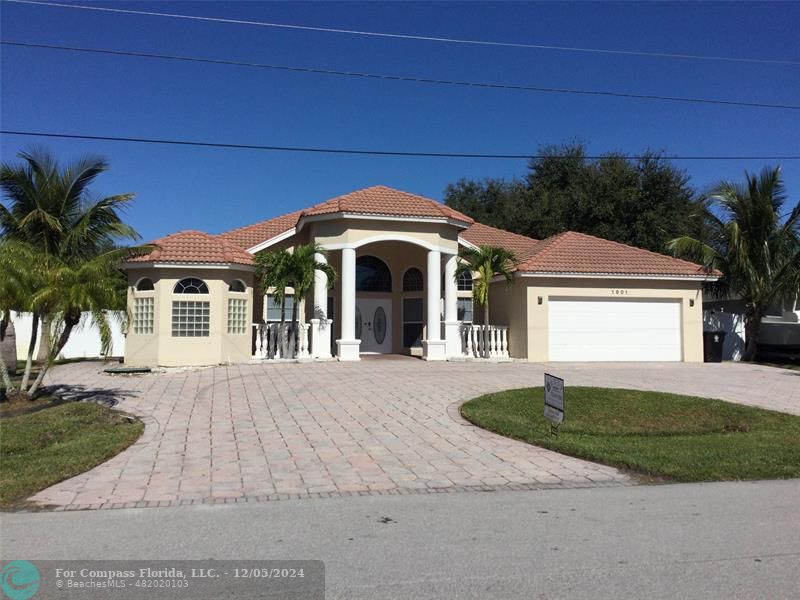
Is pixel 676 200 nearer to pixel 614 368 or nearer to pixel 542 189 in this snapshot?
pixel 542 189

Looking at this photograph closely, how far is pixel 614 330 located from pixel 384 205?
8.67 m

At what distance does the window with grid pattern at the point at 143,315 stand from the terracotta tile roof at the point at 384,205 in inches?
212

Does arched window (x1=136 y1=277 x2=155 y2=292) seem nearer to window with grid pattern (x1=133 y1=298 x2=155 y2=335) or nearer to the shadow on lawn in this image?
window with grid pattern (x1=133 y1=298 x2=155 y2=335)

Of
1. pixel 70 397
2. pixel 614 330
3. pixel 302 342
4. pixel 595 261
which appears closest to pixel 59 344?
pixel 70 397

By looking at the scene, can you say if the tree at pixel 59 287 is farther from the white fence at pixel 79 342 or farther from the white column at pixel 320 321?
the white fence at pixel 79 342

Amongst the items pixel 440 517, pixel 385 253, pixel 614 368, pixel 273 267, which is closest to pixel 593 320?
pixel 614 368

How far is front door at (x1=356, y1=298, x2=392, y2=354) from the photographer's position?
74.5 ft

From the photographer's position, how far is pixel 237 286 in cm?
1869

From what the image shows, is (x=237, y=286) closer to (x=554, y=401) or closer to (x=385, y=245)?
(x=385, y=245)

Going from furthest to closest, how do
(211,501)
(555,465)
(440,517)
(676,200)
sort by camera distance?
1. (676,200)
2. (555,465)
3. (211,501)
4. (440,517)

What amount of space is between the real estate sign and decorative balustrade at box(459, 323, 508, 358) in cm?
1086

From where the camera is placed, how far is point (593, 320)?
68.5 ft

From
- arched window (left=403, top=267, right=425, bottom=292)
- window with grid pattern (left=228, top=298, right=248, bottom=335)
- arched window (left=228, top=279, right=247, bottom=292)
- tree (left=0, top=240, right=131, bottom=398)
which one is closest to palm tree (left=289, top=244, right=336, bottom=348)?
arched window (left=228, top=279, right=247, bottom=292)

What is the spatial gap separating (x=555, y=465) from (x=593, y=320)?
45.9 ft
